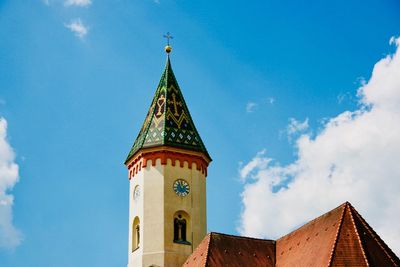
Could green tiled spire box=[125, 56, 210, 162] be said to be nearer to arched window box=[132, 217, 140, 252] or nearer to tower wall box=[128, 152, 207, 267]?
tower wall box=[128, 152, 207, 267]

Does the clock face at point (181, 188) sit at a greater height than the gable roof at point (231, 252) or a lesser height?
greater

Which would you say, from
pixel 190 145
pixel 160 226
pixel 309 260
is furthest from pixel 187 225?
pixel 309 260

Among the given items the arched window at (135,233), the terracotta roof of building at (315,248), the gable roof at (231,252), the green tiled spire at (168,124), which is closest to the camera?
the terracotta roof of building at (315,248)

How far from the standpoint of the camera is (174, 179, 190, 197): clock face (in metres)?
42.2

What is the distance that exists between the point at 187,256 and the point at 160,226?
1958mm

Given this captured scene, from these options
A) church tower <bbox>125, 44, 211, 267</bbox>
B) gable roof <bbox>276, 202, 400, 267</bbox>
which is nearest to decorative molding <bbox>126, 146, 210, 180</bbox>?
church tower <bbox>125, 44, 211, 267</bbox>

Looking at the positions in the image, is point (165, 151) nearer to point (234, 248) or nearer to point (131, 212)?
point (131, 212)

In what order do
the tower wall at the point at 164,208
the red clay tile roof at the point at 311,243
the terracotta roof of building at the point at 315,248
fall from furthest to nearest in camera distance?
1. the tower wall at the point at 164,208
2. the red clay tile roof at the point at 311,243
3. the terracotta roof of building at the point at 315,248

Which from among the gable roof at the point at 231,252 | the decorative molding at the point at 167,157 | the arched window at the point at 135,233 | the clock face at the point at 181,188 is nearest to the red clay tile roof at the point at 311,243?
the gable roof at the point at 231,252

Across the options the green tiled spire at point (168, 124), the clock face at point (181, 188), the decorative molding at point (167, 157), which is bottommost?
the clock face at point (181, 188)

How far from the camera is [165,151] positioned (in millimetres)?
42844

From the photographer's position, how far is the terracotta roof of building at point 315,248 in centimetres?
3200

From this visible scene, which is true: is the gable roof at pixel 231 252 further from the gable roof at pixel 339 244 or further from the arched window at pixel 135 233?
the arched window at pixel 135 233

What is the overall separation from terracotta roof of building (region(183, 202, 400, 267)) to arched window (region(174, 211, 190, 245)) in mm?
4614
